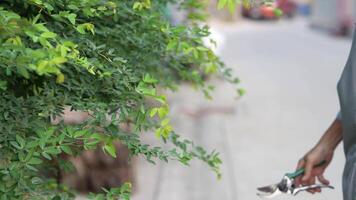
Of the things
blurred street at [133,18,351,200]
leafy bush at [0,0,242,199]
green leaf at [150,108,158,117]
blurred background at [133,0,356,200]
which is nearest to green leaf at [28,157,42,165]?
leafy bush at [0,0,242,199]

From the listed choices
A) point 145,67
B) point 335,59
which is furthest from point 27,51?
point 335,59

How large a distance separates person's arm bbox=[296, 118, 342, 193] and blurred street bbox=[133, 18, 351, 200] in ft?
9.14

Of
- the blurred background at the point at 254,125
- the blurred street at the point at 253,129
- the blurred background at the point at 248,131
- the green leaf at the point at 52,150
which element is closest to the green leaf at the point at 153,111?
the green leaf at the point at 52,150

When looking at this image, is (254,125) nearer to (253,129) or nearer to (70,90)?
(253,129)

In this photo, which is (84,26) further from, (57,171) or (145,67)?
(57,171)

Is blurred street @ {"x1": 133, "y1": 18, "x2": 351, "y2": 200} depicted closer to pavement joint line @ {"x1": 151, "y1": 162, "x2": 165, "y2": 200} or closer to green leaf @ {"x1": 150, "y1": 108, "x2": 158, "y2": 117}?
pavement joint line @ {"x1": 151, "y1": 162, "x2": 165, "y2": 200}

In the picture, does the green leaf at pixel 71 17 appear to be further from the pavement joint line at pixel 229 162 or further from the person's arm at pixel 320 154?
the pavement joint line at pixel 229 162

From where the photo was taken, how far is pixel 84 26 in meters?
2.23

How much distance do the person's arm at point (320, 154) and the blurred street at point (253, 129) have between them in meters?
2.78

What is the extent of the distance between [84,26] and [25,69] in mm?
400

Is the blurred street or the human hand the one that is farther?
the blurred street

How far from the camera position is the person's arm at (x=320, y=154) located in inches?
103

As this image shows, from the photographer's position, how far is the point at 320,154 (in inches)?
105

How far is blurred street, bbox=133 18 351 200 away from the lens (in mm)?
6117
